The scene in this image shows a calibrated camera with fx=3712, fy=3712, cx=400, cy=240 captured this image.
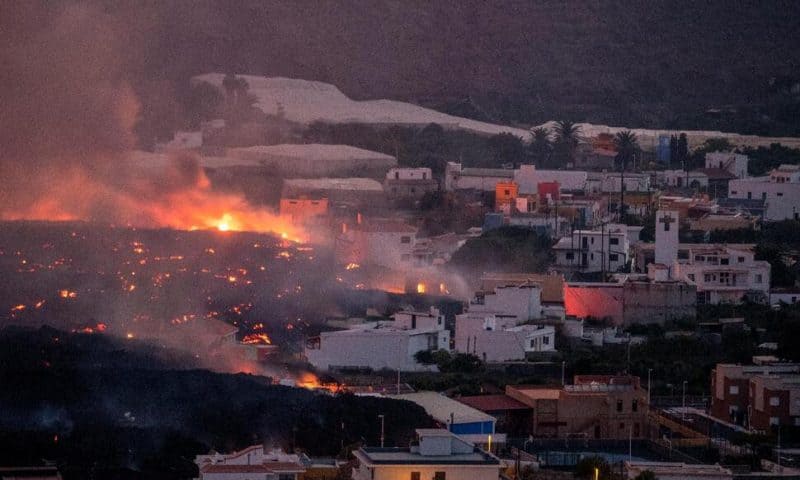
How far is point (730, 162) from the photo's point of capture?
43656 millimetres

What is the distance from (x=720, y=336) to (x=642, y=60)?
24.4 meters

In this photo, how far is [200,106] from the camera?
42438mm

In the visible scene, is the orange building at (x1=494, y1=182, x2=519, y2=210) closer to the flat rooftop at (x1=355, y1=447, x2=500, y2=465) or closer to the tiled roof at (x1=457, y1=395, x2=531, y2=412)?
the tiled roof at (x1=457, y1=395, x2=531, y2=412)

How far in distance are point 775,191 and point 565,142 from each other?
15.4ft

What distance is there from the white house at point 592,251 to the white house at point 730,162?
734cm

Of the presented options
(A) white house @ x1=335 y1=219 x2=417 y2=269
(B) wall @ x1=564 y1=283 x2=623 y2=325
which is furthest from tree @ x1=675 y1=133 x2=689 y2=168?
(B) wall @ x1=564 y1=283 x2=623 y2=325

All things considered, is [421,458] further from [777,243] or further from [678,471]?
[777,243]

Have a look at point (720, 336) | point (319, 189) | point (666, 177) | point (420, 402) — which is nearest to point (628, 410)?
point (420, 402)

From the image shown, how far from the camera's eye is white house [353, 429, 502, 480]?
69.1 feet

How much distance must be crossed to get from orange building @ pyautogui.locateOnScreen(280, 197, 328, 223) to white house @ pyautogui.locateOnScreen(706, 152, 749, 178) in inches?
281

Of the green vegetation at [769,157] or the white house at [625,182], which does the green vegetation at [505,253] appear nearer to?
the white house at [625,182]

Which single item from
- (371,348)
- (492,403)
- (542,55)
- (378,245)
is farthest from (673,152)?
(492,403)

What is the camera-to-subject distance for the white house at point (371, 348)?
29.3 meters

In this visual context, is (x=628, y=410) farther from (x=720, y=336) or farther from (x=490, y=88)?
(x=490, y=88)
